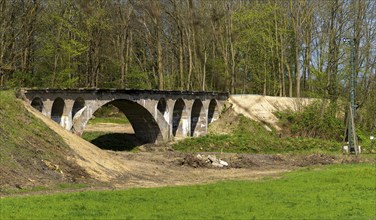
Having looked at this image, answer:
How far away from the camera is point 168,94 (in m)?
48.8

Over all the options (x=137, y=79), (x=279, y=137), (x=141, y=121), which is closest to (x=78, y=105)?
(x=141, y=121)

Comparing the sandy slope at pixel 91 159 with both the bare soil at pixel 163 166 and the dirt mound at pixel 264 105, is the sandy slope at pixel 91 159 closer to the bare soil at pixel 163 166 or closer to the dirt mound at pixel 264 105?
the bare soil at pixel 163 166

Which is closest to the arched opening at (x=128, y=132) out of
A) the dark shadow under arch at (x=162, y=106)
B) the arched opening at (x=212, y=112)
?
the dark shadow under arch at (x=162, y=106)

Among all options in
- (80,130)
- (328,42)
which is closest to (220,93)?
(328,42)

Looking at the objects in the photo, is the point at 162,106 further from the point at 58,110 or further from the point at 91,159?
the point at 91,159

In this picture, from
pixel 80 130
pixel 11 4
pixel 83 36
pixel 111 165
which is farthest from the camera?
pixel 83 36

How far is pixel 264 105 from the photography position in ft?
199

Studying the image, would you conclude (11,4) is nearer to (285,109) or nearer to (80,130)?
(80,130)

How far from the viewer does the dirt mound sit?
5884 cm

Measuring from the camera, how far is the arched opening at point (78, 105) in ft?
123

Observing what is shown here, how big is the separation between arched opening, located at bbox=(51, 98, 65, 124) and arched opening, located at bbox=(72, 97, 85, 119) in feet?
5.67

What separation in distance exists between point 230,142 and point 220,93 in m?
10.2

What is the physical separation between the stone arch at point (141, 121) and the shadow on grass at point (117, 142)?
36.1 inches

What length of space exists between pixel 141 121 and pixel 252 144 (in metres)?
10.7
